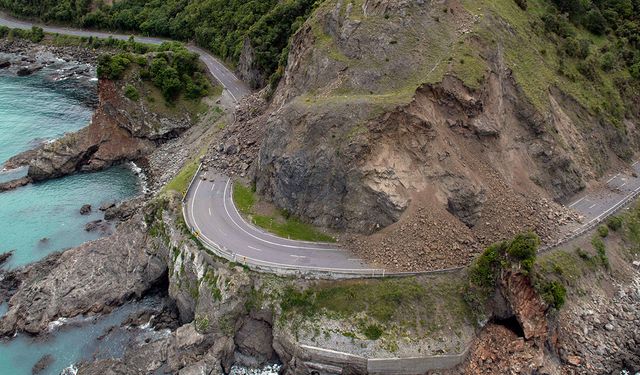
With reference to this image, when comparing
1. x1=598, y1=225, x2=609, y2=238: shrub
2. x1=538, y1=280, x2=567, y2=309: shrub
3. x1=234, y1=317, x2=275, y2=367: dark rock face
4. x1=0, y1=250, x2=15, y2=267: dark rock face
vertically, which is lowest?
x1=0, y1=250, x2=15, y2=267: dark rock face

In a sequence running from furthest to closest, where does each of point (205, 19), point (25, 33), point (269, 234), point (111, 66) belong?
point (25, 33) → point (205, 19) → point (111, 66) → point (269, 234)

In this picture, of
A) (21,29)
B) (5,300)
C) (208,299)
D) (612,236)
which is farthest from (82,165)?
(21,29)

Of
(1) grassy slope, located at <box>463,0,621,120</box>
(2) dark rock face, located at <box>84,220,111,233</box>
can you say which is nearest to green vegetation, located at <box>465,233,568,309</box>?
(1) grassy slope, located at <box>463,0,621,120</box>

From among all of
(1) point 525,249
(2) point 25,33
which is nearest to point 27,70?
(2) point 25,33

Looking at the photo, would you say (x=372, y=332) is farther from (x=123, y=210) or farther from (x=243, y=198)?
(x=123, y=210)

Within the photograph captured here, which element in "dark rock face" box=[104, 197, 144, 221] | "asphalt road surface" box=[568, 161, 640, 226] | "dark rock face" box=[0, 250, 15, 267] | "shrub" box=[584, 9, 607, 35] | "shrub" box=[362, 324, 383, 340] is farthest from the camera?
"shrub" box=[584, 9, 607, 35]

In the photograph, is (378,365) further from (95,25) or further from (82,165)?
(95,25)

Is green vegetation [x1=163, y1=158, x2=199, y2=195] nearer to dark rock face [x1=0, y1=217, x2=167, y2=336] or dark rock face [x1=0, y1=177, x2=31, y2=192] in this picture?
dark rock face [x1=0, y1=217, x2=167, y2=336]
